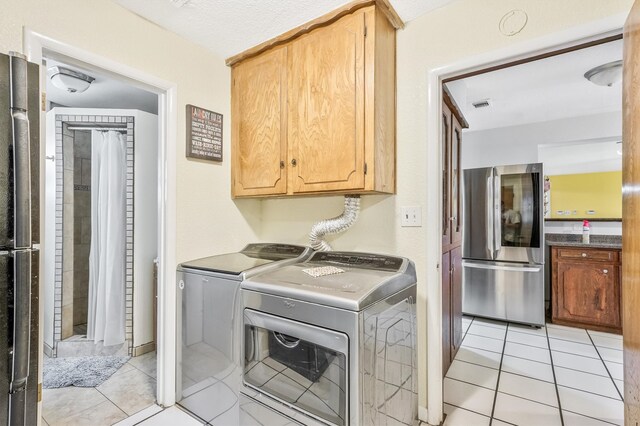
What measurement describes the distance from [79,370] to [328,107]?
2.71 metres

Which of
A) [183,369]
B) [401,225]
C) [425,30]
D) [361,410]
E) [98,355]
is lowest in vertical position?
[98,355]

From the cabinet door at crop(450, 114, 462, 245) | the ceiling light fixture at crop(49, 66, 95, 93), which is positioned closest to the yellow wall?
the cabinet door at crop(450, 114, 462, 245)

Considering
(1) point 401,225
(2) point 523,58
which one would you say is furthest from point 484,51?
(1) point 401,225

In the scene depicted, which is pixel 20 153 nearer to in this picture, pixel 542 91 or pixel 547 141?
pixel 542 91

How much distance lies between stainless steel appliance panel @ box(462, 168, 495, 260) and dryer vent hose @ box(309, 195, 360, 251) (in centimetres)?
220

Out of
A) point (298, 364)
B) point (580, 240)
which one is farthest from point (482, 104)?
point (298, 364)

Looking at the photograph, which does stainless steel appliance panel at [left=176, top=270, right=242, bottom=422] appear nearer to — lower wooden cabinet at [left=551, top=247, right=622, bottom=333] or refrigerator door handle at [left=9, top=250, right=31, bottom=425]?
refrigerator door handle at [left=9, top=250, right=31, bottom=425]

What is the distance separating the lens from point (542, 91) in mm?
3023

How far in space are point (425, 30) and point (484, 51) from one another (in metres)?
0.37

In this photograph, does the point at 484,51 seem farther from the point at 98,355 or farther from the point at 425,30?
the point at 98,355

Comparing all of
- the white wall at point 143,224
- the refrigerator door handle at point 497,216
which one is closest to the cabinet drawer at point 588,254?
the refrigerator door handle at point 497,216

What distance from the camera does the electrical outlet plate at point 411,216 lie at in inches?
72.5

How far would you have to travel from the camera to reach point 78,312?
3.08m

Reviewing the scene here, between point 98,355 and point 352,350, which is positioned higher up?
point 352,350
